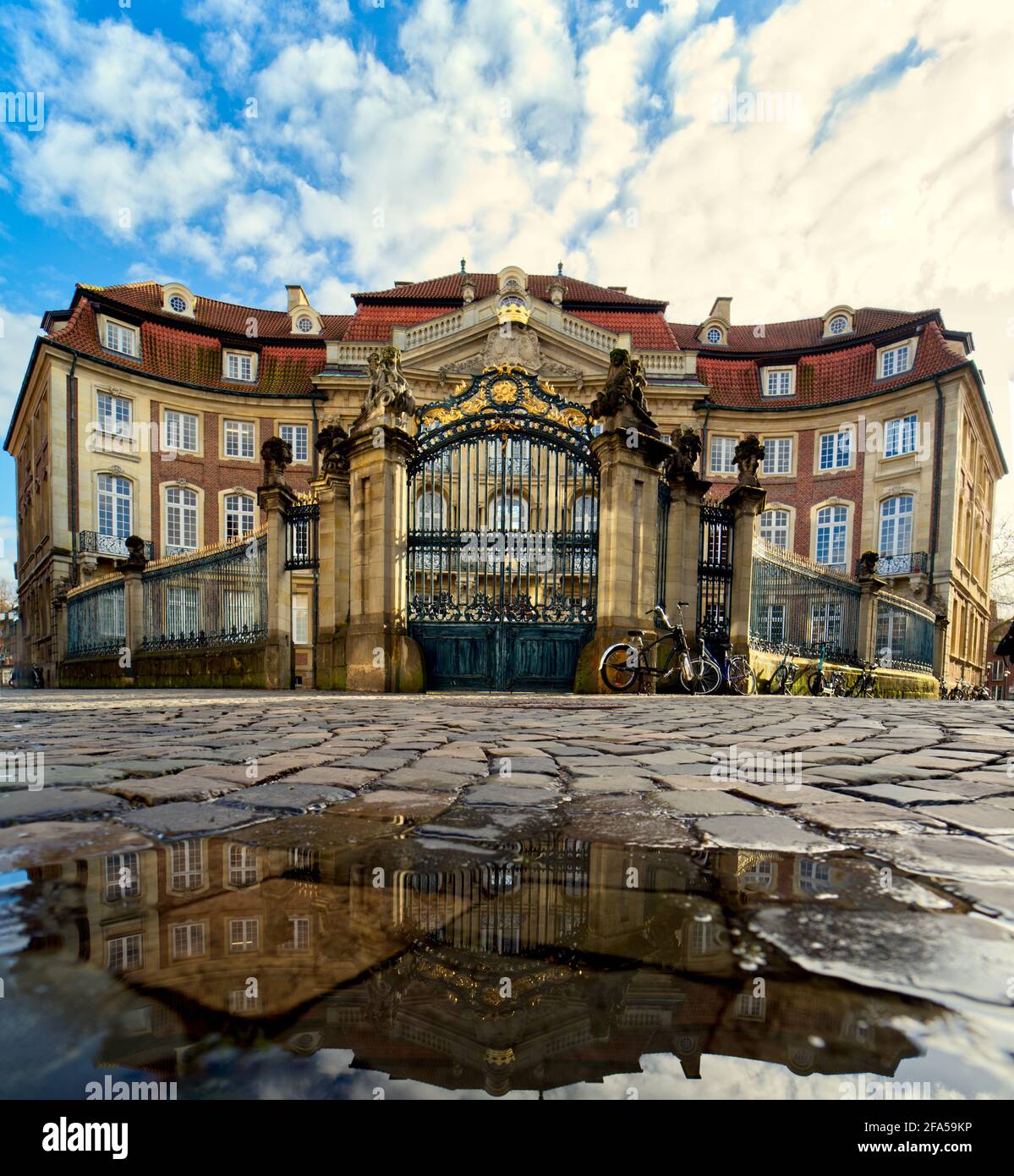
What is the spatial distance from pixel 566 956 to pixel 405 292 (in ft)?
102

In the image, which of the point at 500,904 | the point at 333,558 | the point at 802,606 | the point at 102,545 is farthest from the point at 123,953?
the point at 102,545

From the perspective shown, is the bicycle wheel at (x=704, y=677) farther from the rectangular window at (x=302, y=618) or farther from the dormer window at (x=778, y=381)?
the dormer window at (x=778, y=381)

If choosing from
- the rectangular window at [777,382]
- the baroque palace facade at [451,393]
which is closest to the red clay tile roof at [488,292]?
the baroque palace facade at [451,393]

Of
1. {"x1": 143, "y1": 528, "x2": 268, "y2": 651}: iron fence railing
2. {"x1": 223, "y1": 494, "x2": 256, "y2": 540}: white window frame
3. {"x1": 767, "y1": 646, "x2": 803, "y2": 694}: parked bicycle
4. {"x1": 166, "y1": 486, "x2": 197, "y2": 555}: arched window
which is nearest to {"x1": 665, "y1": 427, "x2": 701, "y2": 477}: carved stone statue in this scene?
{"x1": 767, "y1": 646, "x2": 803, "y2": 694}: parked bicycle

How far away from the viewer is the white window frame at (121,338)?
2578 centimetres

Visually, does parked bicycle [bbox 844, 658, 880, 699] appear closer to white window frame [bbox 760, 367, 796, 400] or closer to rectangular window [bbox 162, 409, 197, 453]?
white window frame [bbox 760, 367, 796, 400]

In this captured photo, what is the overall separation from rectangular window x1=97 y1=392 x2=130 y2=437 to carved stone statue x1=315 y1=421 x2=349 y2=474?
2001 cm

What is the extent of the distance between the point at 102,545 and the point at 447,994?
29429mm

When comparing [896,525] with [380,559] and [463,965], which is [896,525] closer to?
[380,559]

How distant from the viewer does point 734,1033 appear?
0.73 meters

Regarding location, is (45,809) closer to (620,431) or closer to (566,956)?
(566,956)

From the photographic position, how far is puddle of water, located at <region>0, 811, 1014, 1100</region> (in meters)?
0.65

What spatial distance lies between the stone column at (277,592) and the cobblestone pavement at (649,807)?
7326 millimetres

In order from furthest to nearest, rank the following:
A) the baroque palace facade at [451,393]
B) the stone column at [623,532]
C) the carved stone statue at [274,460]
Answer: the baroque palace facade at [451,393] < the carved stone statue at [274,460] < the stone column at [623,532]
